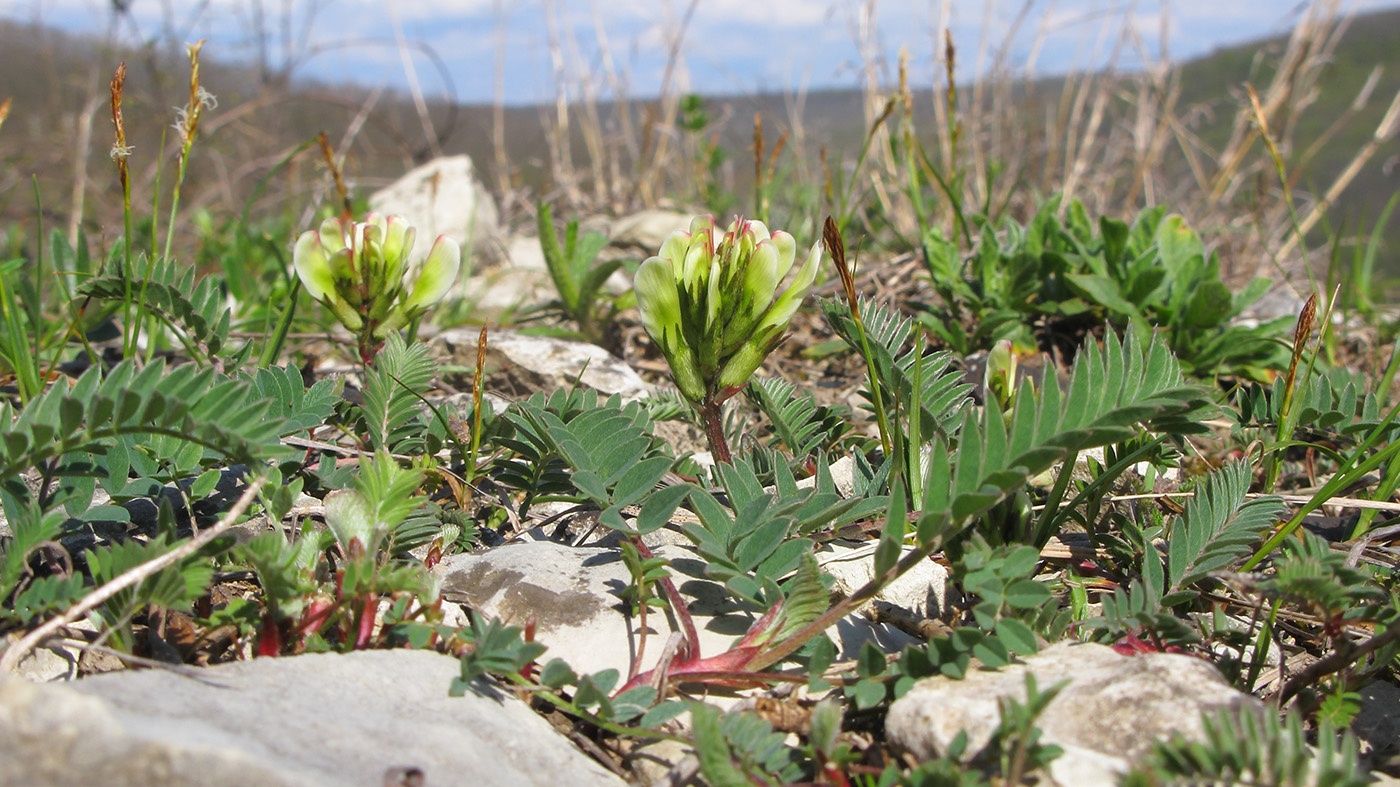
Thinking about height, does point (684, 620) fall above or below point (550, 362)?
below

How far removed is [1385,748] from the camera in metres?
1.47

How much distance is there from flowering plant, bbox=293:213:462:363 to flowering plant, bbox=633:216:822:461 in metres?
0.76

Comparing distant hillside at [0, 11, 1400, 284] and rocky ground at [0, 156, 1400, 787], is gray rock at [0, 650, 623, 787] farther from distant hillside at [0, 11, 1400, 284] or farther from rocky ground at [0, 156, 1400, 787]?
distant hillside at [0, 11, 1400, 284]

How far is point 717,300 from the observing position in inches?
65.9

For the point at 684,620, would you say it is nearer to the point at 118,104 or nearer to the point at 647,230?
the point at 118,104

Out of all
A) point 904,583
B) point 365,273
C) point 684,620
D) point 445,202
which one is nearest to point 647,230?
point 445,202

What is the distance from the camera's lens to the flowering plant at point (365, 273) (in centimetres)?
213

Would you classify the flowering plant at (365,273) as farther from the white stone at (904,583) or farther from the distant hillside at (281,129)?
the white stone at (904,583)

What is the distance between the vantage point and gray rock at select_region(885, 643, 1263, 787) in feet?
3.85

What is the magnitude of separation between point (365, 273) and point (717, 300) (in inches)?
36.1

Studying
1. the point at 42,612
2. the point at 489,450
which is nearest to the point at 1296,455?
the point at 489,450

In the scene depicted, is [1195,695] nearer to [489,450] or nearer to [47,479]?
[489,450]

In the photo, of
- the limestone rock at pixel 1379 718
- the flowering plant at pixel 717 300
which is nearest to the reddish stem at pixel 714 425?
the flowering plant at pixel 717 300

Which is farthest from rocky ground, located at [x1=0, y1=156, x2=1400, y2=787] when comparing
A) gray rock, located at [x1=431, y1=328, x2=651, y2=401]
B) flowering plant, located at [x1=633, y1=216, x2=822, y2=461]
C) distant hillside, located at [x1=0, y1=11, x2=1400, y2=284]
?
distant hillside, located at [x1=0, y1=11, x2=1400, y2=284]
